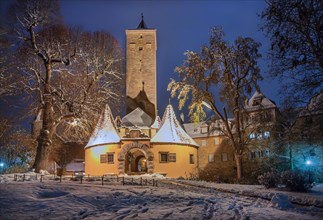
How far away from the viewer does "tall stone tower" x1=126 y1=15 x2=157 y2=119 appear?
4516 cm

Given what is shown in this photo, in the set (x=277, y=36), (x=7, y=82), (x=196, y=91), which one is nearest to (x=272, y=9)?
(x=277, y=36)

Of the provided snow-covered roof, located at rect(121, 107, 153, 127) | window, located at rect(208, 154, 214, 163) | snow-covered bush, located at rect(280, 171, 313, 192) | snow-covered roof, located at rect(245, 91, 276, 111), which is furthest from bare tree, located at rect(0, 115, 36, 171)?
snow-covered roof, located at rect(245, 91, 276, 111)

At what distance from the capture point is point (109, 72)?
2669 cm

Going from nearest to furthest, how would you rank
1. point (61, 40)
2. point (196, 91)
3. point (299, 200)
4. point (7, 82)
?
point (299, 200)
point (7, 82)
point (61, 40)
point (196, 91)

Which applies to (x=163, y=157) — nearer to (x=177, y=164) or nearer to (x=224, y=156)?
(x=177, y=164)

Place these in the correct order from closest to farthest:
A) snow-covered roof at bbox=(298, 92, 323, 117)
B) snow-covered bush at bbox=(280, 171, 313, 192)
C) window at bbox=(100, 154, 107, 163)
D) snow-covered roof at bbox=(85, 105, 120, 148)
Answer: snow-covered roof at bbox=(298, 92, 323, 117) < snow-covered bush at bbox=(280, 171, 313, 192) < window at bbox=(100, 154, 107, 163) < snow-covered roof at bbox=(85, 105, 120, 148)

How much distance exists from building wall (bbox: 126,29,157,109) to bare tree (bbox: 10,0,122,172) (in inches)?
703

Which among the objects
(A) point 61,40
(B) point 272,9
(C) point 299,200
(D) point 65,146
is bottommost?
(C) point 299,200

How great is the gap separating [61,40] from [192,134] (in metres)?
33.8

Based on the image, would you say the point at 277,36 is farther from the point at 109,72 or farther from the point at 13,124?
the point at 13,124

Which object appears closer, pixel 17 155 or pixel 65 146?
pixel 17 155

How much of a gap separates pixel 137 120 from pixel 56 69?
15.0m

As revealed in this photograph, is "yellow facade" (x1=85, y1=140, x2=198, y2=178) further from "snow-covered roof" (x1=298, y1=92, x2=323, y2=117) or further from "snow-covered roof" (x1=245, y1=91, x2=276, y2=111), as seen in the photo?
"snow-covered roof" (x1=298, y1=92, x2=323, y2=117)

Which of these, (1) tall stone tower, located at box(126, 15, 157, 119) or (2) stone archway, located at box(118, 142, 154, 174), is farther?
(1) tall stone tower, located at box(126, 15, 157, 119)
